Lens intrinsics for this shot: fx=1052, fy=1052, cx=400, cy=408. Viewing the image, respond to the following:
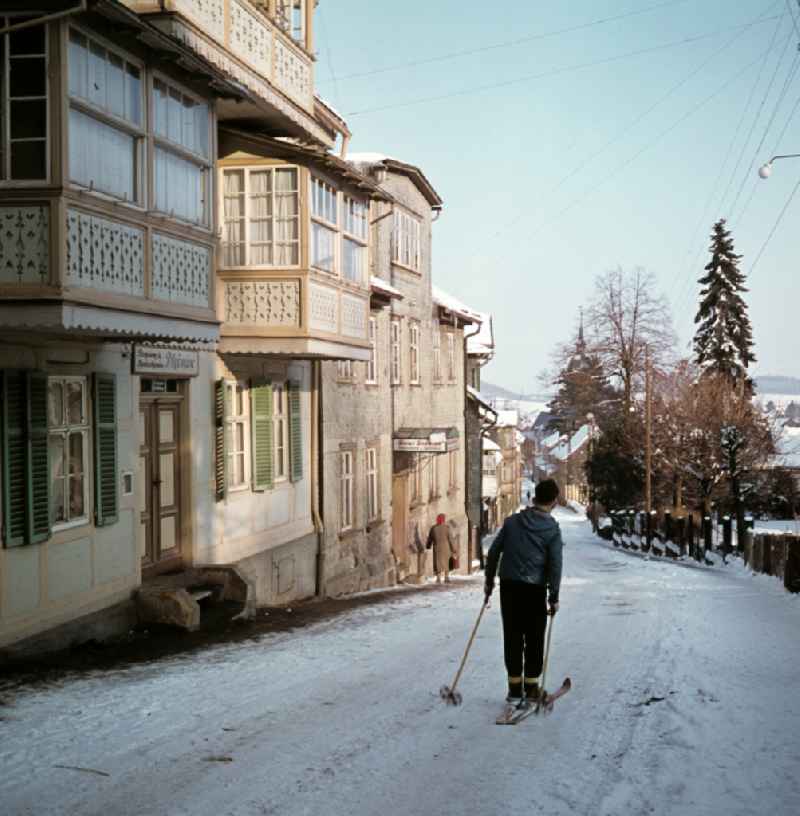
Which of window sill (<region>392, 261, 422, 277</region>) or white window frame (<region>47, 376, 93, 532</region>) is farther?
window sill (<region>392, 261, 422, 277</region>)

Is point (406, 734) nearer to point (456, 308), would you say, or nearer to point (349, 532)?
point (349, 532)

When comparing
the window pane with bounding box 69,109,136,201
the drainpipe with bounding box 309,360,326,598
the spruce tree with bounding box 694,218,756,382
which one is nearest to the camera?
the window pane with bounding box 69,109,136,201

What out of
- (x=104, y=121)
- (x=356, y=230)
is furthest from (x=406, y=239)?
(x=104, y=121)

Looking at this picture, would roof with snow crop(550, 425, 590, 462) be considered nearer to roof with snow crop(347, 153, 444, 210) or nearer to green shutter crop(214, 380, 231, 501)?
roof with snow crop(347, 153, 444, 210)

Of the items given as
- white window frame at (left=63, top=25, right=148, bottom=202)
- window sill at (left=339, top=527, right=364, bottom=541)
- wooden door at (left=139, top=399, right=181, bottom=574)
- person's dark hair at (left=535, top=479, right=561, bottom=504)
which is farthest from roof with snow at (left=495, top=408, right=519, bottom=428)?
person's dark hair at (left=535, top=479, right=561, bottom=504)

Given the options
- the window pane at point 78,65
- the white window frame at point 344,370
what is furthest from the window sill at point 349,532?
the window pane at point 78,65

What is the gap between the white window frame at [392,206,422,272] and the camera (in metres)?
27.2

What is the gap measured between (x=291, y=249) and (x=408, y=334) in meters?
12.5

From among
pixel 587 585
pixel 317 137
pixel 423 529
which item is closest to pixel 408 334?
pixel 423 529

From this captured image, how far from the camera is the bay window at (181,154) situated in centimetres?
Answer: 1138

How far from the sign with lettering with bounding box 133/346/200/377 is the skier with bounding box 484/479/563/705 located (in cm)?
628

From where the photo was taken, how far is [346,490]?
2228 centimetres

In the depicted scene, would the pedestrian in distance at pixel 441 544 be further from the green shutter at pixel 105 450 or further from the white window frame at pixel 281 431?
the green shutter at pixel 105 450

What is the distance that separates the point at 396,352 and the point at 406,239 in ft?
11.1
